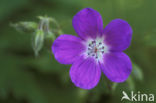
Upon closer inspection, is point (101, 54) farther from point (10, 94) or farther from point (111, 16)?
point (10, 94)

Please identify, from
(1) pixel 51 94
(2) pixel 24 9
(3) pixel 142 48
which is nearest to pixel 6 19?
(2) pixel 24 9

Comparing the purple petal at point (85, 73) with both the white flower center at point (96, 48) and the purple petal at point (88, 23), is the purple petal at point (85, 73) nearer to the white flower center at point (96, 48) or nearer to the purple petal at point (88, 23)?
the white flower center at point (96, 48)

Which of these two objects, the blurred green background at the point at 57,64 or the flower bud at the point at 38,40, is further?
the blurred green background at the point at 57,64

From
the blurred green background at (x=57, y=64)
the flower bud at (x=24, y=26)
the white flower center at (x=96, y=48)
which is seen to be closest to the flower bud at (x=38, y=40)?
the flower bud at (x=24, y=26)

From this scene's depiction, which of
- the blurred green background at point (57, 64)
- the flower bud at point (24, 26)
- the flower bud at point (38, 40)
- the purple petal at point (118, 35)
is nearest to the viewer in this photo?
the purple petal at point (118, 35)

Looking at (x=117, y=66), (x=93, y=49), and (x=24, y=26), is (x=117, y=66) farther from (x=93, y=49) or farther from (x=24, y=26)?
(x=24, y=26)

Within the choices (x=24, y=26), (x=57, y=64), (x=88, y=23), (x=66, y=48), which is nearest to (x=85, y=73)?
(x=66, y=48)

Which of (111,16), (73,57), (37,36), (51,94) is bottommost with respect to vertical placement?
(51,94)
